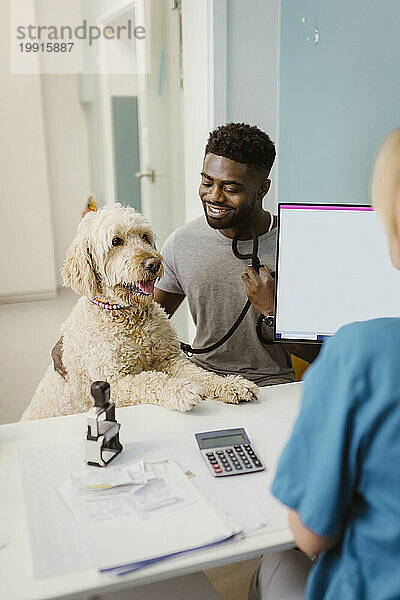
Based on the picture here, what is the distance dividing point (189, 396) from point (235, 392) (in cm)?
13

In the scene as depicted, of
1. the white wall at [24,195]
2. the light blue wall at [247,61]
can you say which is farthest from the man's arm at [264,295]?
the white wall at [24,195]

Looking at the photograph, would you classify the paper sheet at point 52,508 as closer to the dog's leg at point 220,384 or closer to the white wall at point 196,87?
the dog's leg at point 220,384

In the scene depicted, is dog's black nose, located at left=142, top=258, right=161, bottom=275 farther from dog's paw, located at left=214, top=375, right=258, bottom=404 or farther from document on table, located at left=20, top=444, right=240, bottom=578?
document on table, located at left=20, top=444, right=240, bottom=578

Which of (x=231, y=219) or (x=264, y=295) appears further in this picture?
(x=231, y=219)

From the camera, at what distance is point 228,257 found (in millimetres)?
1787

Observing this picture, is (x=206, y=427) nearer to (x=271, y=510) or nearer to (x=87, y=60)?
(x=271, y=510)

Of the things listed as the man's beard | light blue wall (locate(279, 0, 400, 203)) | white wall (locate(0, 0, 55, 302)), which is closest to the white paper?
the man's beard

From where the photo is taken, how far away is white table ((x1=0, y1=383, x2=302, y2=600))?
84 cm

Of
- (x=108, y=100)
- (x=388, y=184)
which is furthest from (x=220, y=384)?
(x=108, y=100)

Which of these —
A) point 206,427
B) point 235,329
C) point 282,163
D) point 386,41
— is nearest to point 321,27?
point 386,41

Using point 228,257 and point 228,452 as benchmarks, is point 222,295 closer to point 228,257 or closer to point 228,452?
point 228,257

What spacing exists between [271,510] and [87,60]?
116 inches

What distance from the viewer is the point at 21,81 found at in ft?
12.8

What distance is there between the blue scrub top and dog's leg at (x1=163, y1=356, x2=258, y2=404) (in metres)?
0.66
